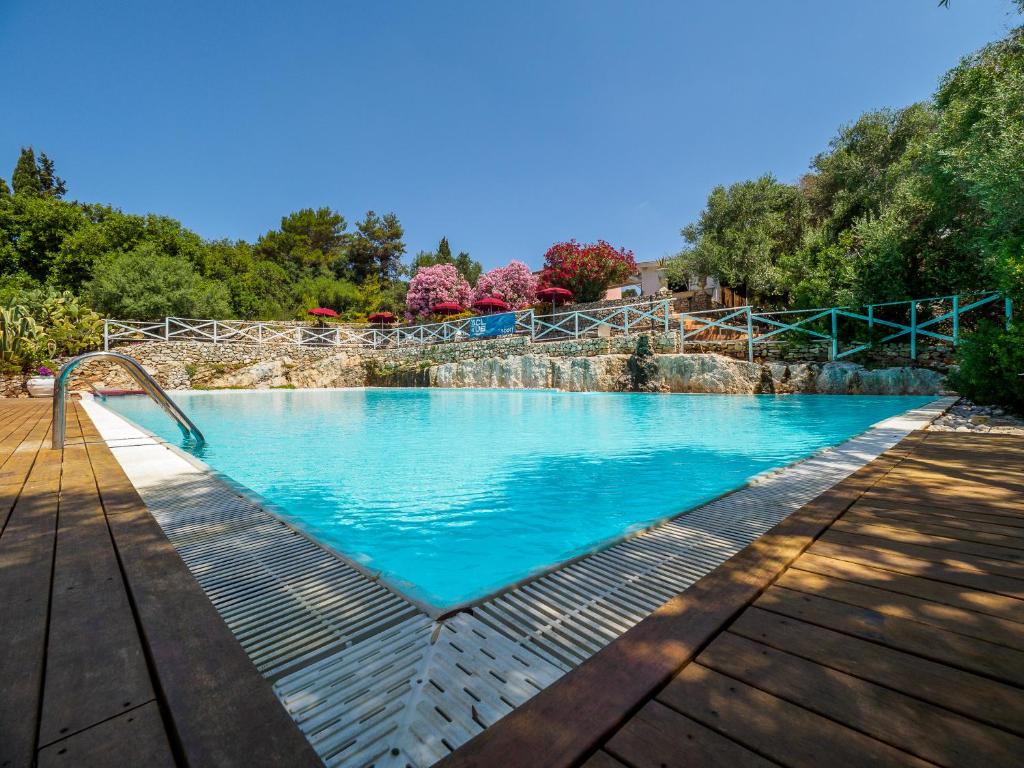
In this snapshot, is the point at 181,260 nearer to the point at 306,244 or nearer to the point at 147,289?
the point at 147,289

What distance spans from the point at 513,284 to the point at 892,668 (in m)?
28.2

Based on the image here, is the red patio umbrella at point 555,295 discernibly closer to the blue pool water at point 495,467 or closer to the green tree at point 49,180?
the blue pool water at point 495,467

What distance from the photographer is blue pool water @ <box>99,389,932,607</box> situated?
328 centimetres

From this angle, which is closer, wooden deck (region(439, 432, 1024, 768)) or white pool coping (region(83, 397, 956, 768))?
wooden deck (region(439, 432, 1024, 768))

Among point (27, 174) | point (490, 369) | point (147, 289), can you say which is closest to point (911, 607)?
point (490, 369)

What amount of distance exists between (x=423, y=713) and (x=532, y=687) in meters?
0.27

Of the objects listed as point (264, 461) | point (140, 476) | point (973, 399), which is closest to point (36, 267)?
point (264, 461)

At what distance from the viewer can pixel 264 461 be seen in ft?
19.5

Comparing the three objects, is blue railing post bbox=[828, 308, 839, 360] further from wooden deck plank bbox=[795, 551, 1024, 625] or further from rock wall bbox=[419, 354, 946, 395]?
wooden deck plank bbox=[795, 551, 1024, 625]

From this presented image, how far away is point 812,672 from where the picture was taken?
1.10 m

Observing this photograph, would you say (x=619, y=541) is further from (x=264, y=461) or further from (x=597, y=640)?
(x=264, y=461)

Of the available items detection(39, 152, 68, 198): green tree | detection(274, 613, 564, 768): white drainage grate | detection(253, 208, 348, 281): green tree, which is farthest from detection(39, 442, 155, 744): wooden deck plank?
detection(39, 152, 68, 198): green tree

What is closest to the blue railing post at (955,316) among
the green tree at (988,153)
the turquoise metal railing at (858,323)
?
the turquoise metal railing at (858,323)

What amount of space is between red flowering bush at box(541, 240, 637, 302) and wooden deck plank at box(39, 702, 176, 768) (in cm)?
2171
